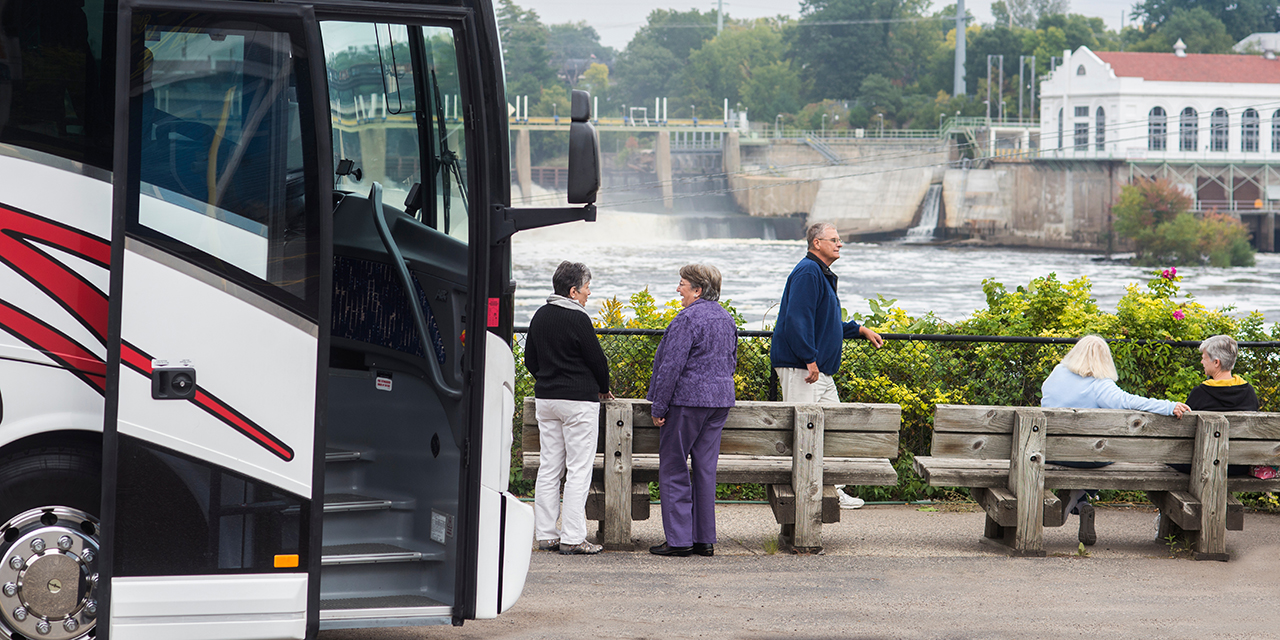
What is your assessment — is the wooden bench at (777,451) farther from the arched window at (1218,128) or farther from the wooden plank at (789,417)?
the arched window at (1218,128)

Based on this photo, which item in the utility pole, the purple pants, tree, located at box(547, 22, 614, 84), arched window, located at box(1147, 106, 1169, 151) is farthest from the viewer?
tree, located at box(547, 22, 614, 84)

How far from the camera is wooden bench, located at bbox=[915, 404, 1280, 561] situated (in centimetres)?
638

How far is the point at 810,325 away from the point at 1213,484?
227cm

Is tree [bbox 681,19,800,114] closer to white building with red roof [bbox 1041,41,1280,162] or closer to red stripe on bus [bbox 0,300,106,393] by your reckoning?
white building with red roof [bbox 1041,41,1280,162]

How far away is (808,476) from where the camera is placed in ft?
21.0

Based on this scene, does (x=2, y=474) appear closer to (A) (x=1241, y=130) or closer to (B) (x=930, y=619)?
(B) (x=930, y=619)

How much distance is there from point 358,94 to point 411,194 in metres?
0.52

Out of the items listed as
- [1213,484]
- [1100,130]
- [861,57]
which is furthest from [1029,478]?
[861,57]

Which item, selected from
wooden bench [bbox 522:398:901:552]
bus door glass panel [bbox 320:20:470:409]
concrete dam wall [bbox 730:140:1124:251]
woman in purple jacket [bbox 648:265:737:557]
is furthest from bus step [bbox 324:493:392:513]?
concrete dam wall [bbox 730:140:1124:251]

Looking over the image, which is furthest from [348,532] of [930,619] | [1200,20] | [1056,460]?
[1200,20]

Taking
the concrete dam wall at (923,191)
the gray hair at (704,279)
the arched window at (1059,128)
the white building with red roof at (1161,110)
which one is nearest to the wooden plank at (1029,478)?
the gray hair at (704,279)

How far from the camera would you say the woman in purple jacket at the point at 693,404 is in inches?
243

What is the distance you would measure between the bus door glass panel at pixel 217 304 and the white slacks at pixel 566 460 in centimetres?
215

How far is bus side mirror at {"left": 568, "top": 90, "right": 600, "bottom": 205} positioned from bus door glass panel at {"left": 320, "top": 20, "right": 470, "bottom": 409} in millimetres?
624
